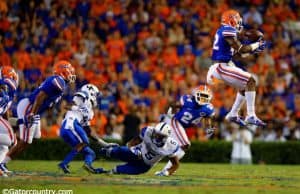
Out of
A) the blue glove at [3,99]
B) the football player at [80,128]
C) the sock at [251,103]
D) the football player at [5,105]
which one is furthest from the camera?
the sock at [251,103]

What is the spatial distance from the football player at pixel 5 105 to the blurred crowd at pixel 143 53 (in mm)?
8223

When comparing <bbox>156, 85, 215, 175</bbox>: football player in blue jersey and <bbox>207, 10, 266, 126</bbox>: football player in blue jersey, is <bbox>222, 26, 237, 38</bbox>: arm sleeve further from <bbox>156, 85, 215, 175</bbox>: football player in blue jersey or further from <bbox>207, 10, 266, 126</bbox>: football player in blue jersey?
<bbox>156, 85, 215, 175</bbox>: football player in blue jersey

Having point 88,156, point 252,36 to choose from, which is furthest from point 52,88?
point 252,36

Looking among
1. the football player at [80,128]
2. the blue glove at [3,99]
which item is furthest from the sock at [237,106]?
the blue glove at [3,99]

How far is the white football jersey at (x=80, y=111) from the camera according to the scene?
58.9 ft

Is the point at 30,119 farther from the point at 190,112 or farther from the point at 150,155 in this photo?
the point at 190,112

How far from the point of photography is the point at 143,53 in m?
28.1

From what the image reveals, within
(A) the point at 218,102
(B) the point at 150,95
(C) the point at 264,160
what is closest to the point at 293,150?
(C) the point at 264,160

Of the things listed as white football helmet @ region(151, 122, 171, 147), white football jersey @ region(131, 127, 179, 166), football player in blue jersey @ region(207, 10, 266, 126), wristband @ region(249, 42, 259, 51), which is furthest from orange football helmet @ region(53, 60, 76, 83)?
wristband @ region(249, 42, 259, 51)

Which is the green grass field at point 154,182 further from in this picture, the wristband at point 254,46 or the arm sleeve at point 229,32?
the arm sleeve at point 229,32

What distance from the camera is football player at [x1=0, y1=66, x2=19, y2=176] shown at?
1642 centimetres

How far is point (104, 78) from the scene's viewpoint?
88.3ft

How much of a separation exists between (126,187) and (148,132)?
2.15m

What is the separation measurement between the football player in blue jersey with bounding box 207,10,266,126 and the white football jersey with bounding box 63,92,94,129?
2.60 m
